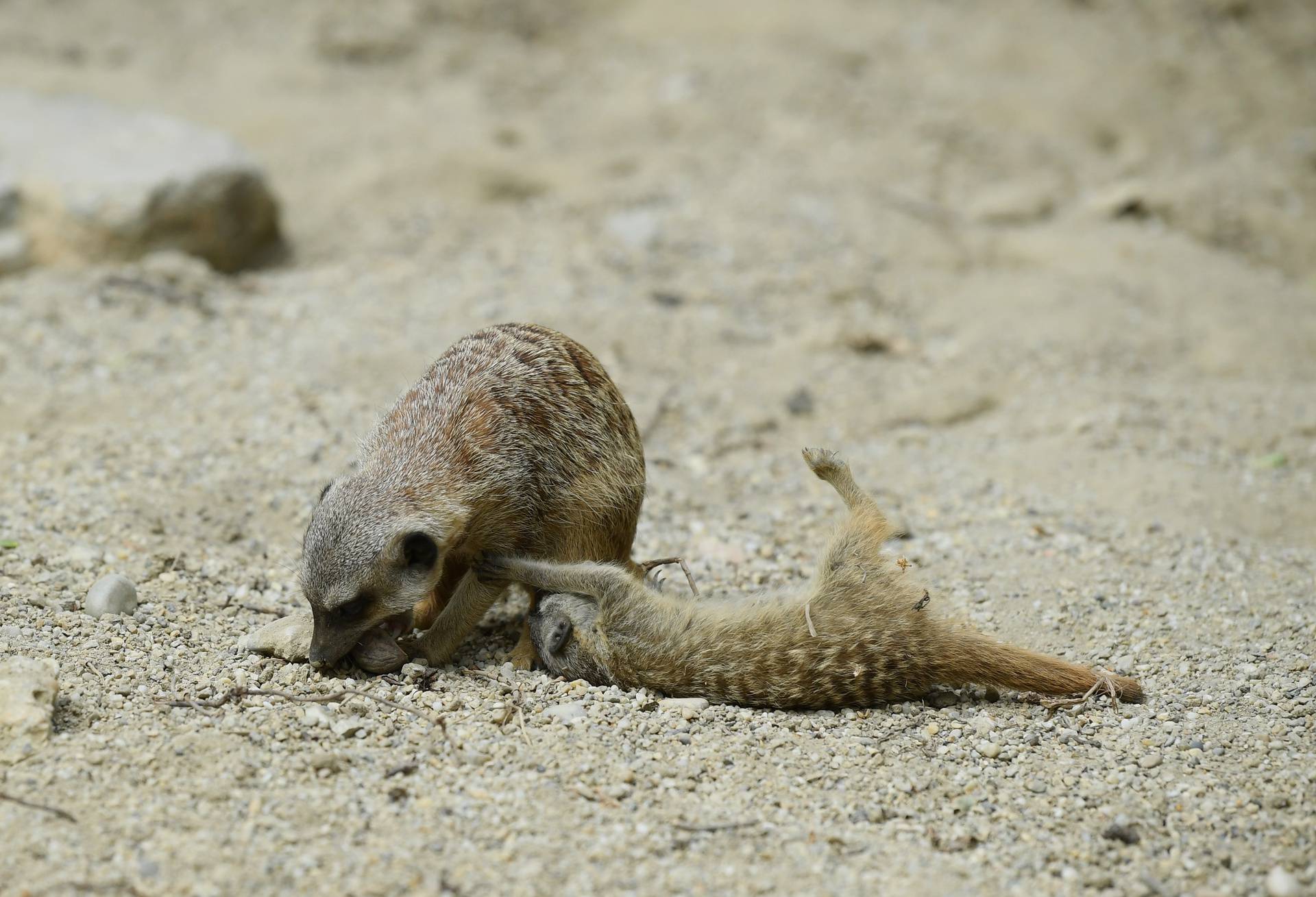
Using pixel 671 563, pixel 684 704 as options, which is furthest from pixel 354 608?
pixel 671 563

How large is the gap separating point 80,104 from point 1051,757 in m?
6.25

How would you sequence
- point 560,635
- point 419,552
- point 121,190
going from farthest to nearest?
point 121,190 < point 560,635 < point 419,552

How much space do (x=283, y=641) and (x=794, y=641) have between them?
4.45ft

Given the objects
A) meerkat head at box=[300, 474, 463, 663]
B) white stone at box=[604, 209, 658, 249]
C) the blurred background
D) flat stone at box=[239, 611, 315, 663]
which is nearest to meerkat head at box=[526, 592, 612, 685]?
meerkat head at box=[300, 474, 463, 663]

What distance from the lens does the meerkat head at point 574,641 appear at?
10.7 feet

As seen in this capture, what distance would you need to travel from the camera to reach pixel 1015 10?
9.63 m

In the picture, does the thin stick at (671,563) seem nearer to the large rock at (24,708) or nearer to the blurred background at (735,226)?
the blurred background at (735,226)

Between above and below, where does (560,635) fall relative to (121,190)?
below

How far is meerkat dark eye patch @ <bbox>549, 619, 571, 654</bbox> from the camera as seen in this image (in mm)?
3273

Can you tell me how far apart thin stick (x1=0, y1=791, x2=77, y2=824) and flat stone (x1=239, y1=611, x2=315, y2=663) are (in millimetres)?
739

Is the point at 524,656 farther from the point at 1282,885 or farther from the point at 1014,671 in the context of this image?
the point at 1282,885

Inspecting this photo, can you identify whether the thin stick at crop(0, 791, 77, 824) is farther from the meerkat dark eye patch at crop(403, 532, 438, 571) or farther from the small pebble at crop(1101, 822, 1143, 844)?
the small pebble at crop(1101, 822, 1143, 844)

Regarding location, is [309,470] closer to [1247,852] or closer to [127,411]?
[127,411]

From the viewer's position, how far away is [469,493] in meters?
3.23
